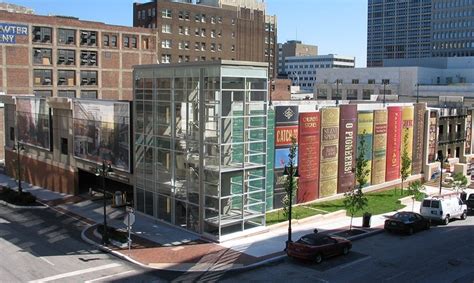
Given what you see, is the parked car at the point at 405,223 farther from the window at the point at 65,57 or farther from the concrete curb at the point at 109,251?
the window at the point at 65,57

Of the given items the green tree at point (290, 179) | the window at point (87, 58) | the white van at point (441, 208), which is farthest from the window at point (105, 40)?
the white van at point (441, 208)

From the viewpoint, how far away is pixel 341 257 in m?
28.7

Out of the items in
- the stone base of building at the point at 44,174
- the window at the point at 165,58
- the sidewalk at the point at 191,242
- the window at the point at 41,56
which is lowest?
the sidewalk at the point at 191,242

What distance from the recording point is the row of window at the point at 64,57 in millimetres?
76562

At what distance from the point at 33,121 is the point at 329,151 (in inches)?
1016

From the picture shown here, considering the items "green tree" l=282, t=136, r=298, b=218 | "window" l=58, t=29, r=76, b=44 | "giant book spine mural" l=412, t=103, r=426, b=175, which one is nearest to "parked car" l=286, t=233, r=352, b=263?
"green tree" l=282, t=136, r=298, b=218

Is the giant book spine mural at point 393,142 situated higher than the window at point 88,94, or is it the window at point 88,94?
the window at point 88,94

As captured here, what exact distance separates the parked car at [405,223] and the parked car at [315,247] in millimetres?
6761

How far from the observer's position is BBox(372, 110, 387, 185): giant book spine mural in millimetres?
47188

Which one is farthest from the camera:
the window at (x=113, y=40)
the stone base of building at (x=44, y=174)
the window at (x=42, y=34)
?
the window at (x=113, y=40)

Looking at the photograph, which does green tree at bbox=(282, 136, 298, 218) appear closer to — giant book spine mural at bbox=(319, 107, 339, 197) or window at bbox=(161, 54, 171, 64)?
giant book spine mural at bbox=(319, 107, 339, 197)

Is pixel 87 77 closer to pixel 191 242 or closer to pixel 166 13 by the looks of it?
pixel 166 13

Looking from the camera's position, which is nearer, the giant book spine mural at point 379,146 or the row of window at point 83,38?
the giant book spine mural at point 379,146

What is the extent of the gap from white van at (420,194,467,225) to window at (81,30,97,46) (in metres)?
59.2
